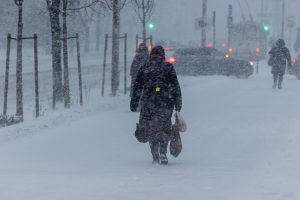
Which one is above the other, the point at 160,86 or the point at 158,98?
the point at 160,86

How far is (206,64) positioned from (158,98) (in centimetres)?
2478

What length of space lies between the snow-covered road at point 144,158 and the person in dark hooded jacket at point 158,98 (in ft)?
1.61

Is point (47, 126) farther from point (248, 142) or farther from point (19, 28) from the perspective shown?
point (248, 142)

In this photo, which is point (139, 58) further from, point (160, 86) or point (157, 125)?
point (157, 125)

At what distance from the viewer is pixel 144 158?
11.0 m

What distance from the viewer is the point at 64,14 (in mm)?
18781

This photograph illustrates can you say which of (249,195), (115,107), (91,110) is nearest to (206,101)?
(115,107)

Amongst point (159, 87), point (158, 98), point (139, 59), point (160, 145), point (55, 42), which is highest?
point (55, 42)

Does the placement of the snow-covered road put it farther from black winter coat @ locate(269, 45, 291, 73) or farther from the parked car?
the parked car

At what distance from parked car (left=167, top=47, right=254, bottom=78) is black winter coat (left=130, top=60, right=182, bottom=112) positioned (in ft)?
78.8

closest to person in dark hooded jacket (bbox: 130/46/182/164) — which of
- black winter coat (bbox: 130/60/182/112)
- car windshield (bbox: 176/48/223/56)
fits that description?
black winter coat (bbox: 130/60/182/112)

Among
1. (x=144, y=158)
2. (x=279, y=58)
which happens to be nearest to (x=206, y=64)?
(x=279, y=58)

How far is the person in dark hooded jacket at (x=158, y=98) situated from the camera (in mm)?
10078

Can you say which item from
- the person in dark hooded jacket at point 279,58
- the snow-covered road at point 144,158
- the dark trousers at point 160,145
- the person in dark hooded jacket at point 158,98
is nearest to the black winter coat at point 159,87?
the person in dark hooded jacket at point 158,98
